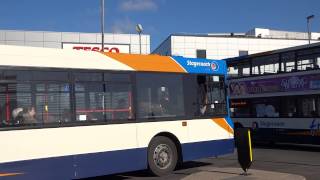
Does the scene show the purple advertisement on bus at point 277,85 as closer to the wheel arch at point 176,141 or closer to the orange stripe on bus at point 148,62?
the orange stripe on bus at point 148,62

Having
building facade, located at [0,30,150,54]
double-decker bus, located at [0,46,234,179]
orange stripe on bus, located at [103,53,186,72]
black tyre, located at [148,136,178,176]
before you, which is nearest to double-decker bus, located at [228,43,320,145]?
double-decker bus, located at [0,46,234,179]

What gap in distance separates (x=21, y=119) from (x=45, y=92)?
2.50ft

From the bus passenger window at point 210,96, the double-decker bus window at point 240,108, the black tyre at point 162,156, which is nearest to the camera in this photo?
the black tyre at point 162,156

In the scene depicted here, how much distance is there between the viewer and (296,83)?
19.0 m

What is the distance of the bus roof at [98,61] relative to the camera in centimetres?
994

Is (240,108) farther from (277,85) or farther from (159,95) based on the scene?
(159,95)

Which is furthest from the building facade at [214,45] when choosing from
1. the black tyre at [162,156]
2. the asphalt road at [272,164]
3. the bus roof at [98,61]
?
the black tyre at [162,156]

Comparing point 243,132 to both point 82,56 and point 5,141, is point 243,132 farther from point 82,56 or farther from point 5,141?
point 5,141

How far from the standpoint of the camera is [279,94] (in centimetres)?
1991

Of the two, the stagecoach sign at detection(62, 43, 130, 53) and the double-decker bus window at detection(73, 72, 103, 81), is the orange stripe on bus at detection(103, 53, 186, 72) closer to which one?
the double-decker bus window at detection(73, 72, 103, 81)

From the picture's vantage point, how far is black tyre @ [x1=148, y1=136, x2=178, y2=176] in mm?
12177

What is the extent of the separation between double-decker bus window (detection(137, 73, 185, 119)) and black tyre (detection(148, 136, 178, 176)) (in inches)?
25.4

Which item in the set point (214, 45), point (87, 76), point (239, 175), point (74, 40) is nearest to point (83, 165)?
point (87, 76)

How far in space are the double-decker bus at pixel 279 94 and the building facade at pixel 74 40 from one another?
14.8 m
